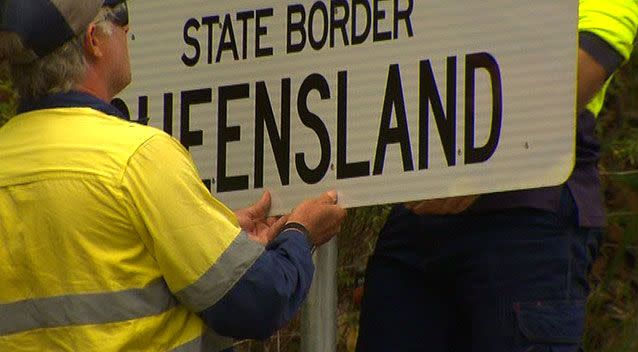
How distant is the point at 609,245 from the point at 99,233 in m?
3.11

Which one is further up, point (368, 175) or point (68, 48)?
point (68, 48)

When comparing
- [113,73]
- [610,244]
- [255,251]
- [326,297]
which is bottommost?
[610,244]

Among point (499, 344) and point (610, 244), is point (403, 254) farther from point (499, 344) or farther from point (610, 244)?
point (610, 244)

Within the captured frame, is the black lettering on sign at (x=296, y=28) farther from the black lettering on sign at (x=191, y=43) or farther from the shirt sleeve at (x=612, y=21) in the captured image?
the shirt sleeve at (x=612, y=21)

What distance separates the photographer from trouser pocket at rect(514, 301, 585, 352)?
14.7ft

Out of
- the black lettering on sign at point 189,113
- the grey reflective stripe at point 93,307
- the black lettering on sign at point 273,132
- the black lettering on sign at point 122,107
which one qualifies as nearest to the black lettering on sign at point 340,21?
the black lettering on sign at point 273,132

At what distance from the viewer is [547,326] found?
448 centimetres

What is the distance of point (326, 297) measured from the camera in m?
4.57

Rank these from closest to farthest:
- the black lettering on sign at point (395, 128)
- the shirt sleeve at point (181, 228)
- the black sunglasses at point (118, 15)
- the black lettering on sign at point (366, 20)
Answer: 1. the shirt sleeve at point (181, 228)
2. the black sunglasses at point (118, 15)
3. the black lettering on sign at point (395, 128)
4. the black lettering on sign at point (366, 20)

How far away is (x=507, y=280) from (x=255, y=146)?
2.22 feet

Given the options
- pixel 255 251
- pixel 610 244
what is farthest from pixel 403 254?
pixel 610 244

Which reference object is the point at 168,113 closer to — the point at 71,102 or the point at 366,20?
the point at 366,20

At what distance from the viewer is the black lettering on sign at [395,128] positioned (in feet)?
14.0

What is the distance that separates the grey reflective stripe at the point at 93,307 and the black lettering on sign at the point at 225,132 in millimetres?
737
